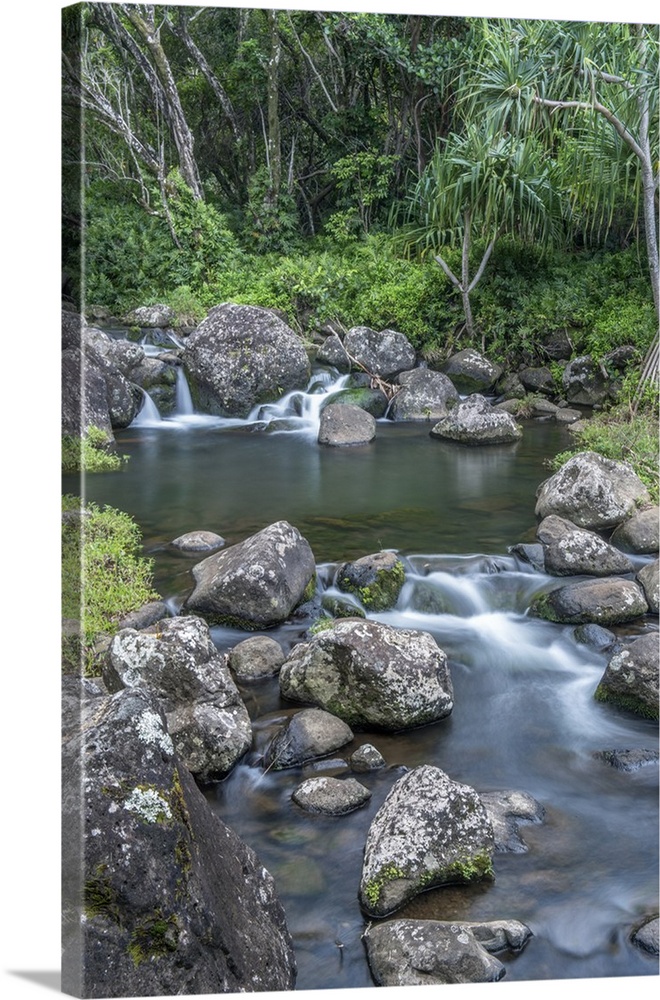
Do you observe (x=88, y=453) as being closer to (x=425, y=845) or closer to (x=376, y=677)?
(x=376, y=677)

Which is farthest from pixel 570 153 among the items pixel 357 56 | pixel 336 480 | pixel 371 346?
pixel 336 480

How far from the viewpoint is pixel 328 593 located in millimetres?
4043

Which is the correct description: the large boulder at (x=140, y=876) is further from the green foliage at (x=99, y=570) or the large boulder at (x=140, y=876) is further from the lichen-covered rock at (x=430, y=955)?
the green foliage at (x=99, y=570)

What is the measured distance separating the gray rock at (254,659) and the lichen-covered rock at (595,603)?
1.15 metres

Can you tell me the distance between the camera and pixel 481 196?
382 centimetres

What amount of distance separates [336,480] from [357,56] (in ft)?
5.80

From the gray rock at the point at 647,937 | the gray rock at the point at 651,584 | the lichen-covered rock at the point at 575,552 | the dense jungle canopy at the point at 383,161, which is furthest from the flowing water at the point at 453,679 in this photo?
the dense jungle canopy at the point at 383,161

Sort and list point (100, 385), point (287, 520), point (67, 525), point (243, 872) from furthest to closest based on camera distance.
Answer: point (287, 520), point (100, 385), point (67, 525), point (243, 872)

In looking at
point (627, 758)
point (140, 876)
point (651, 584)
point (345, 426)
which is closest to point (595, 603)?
point (651, 584)

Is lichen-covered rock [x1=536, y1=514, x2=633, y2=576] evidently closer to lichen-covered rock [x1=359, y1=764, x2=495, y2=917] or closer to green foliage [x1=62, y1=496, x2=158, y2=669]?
lichen-covered rock [x1=359, y1=764, x2=495, y2=917]

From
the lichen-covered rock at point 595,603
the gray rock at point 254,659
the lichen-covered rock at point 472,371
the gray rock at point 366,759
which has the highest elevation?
the lichen-covered rock at point 472,371

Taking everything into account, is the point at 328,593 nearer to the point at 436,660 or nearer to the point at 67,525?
the point at 436,660

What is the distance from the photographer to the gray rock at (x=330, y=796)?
10.4 ft

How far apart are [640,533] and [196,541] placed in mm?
1992
